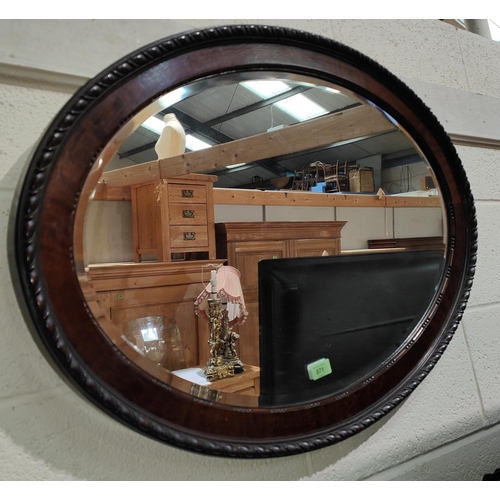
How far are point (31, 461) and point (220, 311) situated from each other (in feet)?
1.05

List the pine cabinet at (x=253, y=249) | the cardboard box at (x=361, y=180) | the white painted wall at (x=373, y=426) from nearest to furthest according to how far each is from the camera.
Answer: the white painted wall at (x=373, y=426), the pine cabinet at (x=253, y=249), the cardboard box at (x=361, y=180)

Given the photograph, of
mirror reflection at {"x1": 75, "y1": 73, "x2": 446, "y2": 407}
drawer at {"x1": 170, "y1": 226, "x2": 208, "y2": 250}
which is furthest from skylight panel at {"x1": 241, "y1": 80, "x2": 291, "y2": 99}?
drawer at {"x1": 170, "y1": 226, "x2": 208, "y2": 250}

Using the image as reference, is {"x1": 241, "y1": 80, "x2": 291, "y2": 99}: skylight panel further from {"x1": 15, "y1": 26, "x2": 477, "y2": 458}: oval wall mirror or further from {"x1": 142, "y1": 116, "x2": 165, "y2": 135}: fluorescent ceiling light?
{"x1": 142, "y1": 116, "x2": 165, "y2": 135}: fluorescent ceiling light

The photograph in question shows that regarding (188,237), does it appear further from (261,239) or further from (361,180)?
(361,180)

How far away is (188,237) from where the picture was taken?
696mm

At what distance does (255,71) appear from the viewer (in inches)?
29.6

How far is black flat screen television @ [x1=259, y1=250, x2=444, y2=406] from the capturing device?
0.78 metres

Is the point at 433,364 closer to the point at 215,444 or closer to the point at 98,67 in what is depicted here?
the point at 215,444

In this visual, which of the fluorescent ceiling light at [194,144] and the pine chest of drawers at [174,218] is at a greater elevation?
the fluorescent ceiling light at [194,144]

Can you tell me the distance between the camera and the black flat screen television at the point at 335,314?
78 centimetres

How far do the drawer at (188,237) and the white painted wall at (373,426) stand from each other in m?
0.22

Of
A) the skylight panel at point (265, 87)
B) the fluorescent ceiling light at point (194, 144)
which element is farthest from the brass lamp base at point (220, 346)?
the skylight panel at point (265, 87)

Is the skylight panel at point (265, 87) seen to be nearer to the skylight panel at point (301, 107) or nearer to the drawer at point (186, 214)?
the skylight panel at point (301, 107)

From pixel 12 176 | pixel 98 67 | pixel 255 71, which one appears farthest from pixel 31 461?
pixel 255 71
